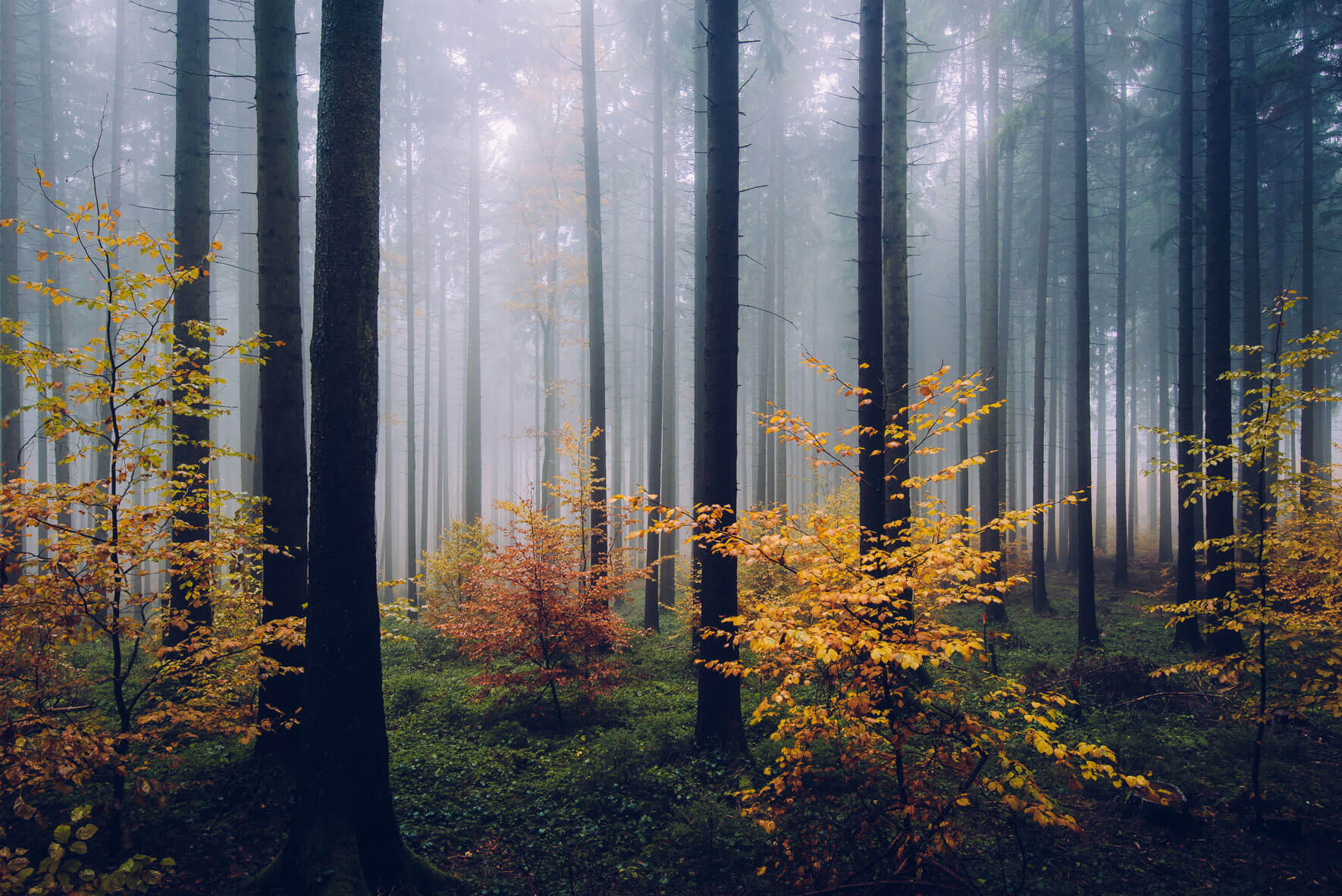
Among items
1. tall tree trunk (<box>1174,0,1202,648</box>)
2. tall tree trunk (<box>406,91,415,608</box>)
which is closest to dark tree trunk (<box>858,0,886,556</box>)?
tall tree trunk (<box>1174,0,1202,648</box>)

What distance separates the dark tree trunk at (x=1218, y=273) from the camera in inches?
381

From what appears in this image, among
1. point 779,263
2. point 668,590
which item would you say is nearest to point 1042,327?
point 779,263

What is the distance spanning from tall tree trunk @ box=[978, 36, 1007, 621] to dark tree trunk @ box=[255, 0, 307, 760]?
45.4ft

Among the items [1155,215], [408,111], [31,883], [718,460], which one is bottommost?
[31,883]

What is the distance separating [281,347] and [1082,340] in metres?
14.6

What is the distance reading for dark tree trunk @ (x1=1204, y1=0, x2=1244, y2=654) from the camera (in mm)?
9688

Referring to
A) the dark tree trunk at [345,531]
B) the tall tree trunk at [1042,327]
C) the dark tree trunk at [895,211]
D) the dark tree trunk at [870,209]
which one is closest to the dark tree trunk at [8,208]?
the dark tree trunk at [345,531]

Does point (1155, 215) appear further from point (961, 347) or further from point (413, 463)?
point (413, 463)

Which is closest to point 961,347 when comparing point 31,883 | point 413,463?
point 413,463

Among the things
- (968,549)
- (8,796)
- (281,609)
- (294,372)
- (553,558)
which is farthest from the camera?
(553,558)

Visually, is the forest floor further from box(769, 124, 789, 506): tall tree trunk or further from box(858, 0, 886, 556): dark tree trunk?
box(769, 124, 789, 506): tall tree trunk

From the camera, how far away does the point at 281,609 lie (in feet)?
18.5

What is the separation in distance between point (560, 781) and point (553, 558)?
2.75 metres

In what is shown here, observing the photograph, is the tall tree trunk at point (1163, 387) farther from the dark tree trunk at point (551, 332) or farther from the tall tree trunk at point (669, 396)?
the dark tree trunk at point (551, 332)
